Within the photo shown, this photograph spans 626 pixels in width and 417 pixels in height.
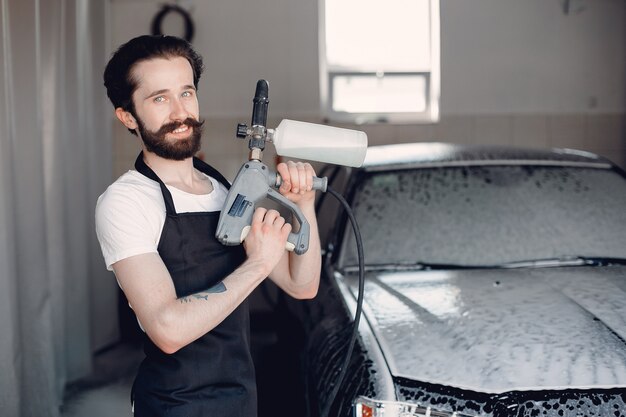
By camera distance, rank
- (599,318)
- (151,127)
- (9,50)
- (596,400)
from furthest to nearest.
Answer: (9,50) → (599,318) → (596,400) → (151,127)

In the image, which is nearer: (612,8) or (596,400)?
(596,400)

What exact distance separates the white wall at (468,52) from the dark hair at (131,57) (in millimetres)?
4374

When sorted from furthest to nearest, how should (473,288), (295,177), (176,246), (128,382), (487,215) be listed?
(128,382), (487,215), (473,288), (295,177), (176,246)

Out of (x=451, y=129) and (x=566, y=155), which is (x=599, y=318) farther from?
(x=451, y=129)

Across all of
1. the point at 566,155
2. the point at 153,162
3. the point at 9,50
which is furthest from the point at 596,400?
the point at 9,50

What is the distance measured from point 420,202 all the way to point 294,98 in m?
3.18

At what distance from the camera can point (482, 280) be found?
2.63m

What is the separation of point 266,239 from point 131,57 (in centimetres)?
47

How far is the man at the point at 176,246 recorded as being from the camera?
1527 mm

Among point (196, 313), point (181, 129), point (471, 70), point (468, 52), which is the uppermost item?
point (468, 52)

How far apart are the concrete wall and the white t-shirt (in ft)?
14.6

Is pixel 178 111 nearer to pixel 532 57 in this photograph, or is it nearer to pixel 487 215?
pixel 487 215

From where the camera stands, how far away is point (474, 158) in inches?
127

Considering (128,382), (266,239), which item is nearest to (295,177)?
(266,239)
